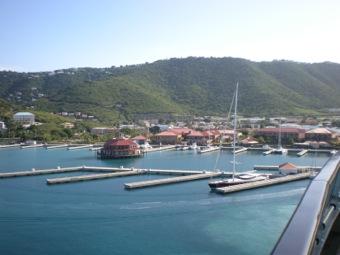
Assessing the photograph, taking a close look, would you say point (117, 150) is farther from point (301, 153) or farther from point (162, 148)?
point (301, 153)

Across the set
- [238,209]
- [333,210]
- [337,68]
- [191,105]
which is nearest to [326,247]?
[333,210]

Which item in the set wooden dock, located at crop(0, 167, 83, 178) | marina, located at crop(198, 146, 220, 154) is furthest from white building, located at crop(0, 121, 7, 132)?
wooden dock, located at crop(0, 167, 83, 178)

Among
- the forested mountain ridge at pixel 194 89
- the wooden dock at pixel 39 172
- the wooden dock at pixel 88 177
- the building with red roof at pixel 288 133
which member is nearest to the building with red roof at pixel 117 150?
the wooden dock at pixel 39 172

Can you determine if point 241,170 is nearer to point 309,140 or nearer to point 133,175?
point 133,175

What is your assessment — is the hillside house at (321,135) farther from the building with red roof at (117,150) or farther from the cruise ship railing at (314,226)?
the cruise ship railing at (314,226)

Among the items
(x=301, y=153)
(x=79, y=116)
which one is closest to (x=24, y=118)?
(x=79, y=116)

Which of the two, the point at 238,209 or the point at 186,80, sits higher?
the point at 186,80

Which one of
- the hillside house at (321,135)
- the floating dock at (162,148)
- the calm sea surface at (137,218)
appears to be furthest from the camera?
the hillside house at (321,135)
